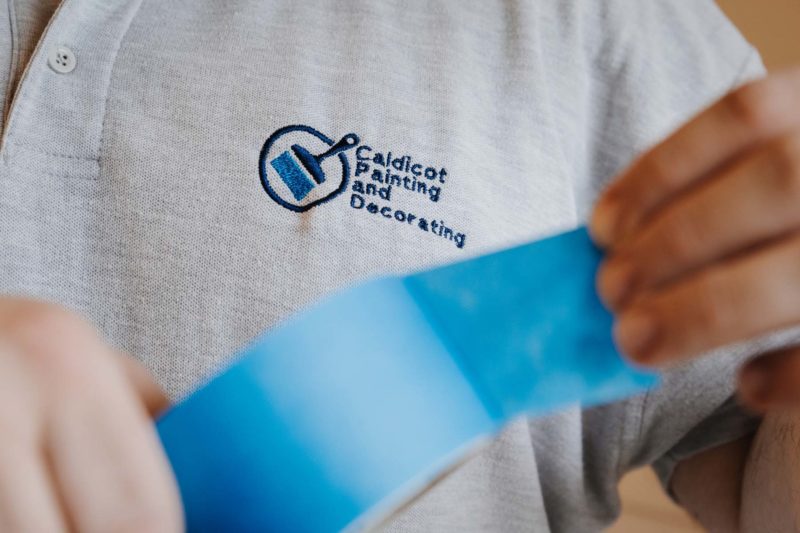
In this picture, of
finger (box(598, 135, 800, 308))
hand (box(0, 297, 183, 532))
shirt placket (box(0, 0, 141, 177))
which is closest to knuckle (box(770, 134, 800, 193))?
finger (box(598, 135, 800, 308))

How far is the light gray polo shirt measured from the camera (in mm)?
408

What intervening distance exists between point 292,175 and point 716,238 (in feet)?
0.83

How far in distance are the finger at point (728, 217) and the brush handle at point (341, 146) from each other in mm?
228

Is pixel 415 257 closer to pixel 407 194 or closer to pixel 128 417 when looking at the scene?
pixel 407 194

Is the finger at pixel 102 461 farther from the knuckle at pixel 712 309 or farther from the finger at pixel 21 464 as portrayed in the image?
the knuckle at pixel 712 309

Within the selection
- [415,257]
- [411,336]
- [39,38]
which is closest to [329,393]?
[411,336]

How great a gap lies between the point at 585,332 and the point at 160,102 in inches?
11.2

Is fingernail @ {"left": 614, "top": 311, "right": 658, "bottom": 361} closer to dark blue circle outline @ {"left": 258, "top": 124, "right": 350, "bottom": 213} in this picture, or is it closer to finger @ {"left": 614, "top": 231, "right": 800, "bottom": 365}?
finger @ {"left": 614, "top": 231, "right": 800, "bottom": 365}

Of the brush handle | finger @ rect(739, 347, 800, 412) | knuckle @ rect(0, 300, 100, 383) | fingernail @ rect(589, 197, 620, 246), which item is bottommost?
finger @ rect(739, 347, 800, 412)

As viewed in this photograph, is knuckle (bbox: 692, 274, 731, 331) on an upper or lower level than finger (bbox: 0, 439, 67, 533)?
lower

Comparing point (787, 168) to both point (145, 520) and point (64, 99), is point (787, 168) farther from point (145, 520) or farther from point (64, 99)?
point (64, 99)

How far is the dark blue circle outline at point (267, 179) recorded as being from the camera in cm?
42

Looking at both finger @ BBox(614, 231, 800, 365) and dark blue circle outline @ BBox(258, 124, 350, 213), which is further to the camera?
dark blue circle outline @ BBox(258, 124, 350, 213)

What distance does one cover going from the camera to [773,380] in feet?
0.82
